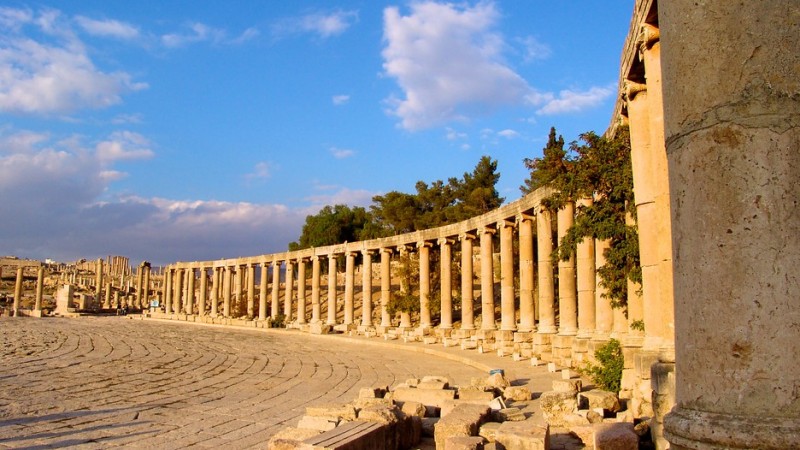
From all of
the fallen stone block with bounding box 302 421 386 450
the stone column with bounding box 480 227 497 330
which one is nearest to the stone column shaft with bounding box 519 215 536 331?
the stone column with bounding box 480 227 497 330

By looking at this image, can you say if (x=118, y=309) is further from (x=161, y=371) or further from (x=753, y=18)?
(x=753, y=18)

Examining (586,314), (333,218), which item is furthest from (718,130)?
(333,218)

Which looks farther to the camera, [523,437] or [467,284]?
[467,284]

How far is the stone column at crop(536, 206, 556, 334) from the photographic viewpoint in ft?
71.9

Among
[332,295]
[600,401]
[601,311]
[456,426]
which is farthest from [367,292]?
[456,426]

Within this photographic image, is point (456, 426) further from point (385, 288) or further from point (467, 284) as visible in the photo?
point (385, 288)

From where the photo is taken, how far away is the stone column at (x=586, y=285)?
18.7 m

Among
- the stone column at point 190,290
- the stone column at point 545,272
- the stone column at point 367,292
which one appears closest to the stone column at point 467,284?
the stone column at point 545,272

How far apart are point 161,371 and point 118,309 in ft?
154

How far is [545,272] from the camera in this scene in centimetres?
2255

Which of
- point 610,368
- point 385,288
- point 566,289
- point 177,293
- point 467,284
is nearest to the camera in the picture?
point 610,368

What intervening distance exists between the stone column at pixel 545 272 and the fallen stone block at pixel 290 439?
14.4m

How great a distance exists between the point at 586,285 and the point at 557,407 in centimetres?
858

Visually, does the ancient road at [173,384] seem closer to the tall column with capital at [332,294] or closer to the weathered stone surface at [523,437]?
the weathered stone surface at [523,437]
